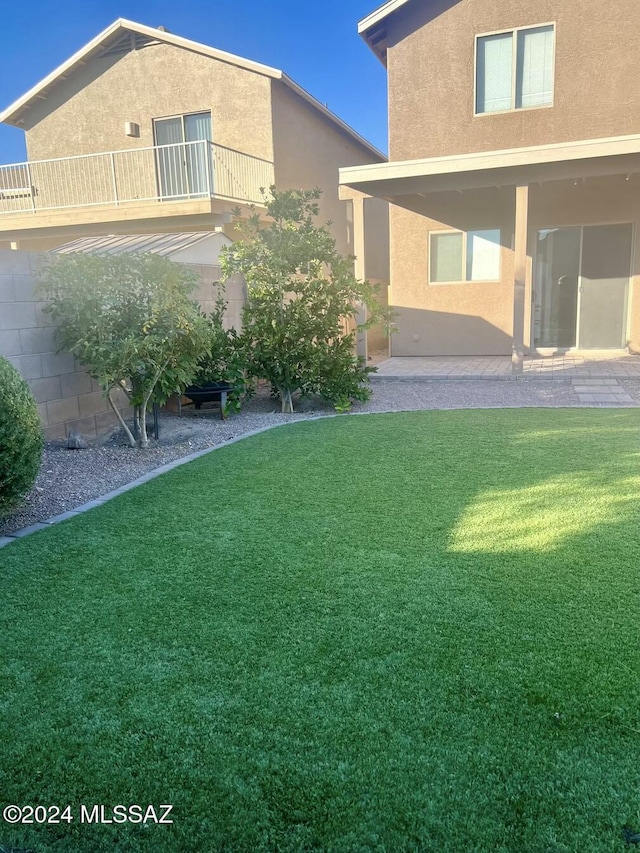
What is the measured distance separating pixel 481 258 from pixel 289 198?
5.83 m

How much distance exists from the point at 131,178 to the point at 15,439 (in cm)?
1299

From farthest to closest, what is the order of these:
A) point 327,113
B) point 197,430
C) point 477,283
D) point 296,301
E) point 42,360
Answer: point 327,113 < point 477,283 < point 296,301 < point 197,430 < point 42,360

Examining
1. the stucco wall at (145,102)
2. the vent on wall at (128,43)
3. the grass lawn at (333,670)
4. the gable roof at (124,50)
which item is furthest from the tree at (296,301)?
the vent on wall at (128,43)

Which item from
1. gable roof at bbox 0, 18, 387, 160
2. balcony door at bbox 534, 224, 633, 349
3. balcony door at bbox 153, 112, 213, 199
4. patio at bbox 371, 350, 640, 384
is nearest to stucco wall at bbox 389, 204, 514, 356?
patio at bbox 371, 350, 640, 384

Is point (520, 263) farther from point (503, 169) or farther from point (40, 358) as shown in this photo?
point (40, 358)

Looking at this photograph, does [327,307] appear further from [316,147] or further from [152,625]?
[316,147]

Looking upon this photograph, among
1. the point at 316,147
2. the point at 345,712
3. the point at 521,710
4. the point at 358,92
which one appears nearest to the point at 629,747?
the point at 521,710

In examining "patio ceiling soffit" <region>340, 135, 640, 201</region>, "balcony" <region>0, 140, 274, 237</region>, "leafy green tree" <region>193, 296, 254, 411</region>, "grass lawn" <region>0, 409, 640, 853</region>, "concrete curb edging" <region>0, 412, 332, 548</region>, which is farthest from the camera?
"balcony" <region>0, 140, 274, 237</region>

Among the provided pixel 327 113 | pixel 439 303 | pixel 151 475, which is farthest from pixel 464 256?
pixel 151 475

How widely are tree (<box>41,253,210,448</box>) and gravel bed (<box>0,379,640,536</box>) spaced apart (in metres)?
0.61

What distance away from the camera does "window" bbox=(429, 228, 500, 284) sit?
12.1 meters

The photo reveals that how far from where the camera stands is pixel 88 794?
1898 millimetres

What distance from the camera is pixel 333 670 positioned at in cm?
245

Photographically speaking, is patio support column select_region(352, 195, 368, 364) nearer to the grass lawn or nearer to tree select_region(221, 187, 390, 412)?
tree select_region(221, 187, 390, 412)
